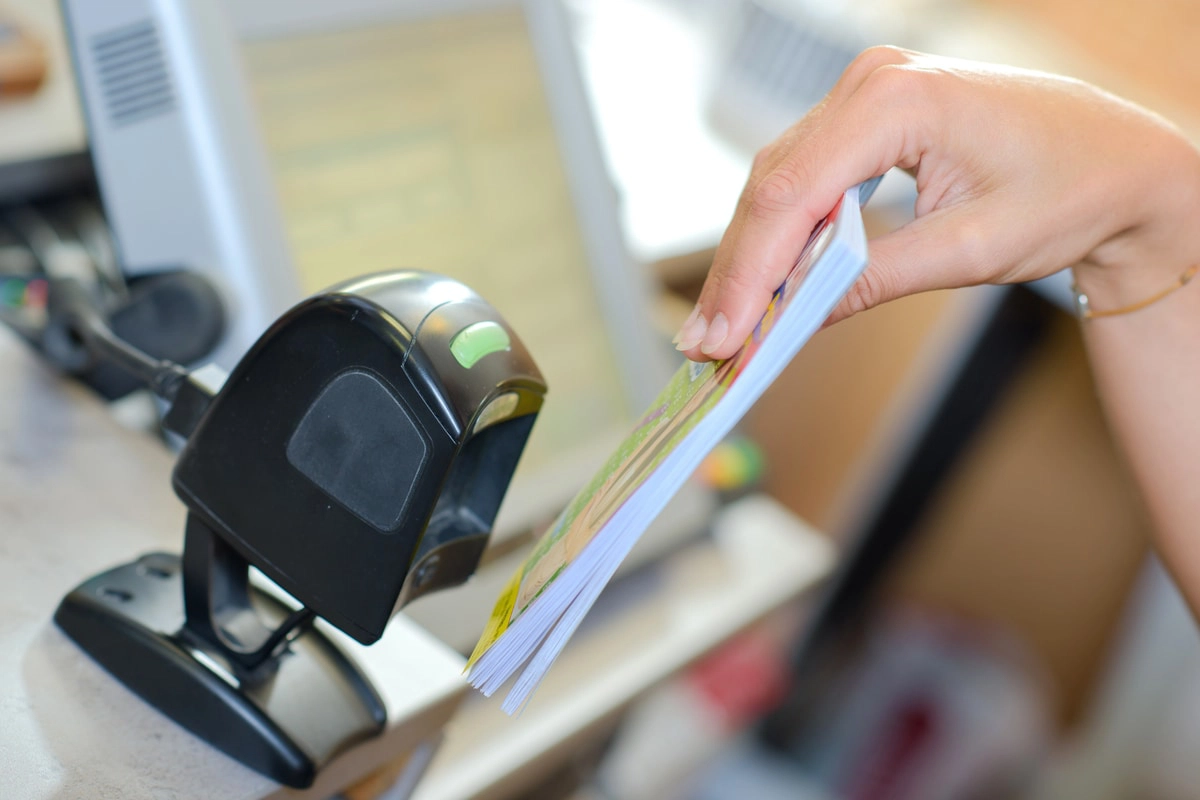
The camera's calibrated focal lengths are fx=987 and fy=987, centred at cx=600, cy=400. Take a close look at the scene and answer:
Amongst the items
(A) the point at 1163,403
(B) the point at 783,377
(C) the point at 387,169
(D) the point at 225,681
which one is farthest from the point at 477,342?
(B) the point at 783,377

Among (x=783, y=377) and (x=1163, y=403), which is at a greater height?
(x=1163, y=403)

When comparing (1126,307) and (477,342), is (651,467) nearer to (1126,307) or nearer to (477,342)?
(477,342)

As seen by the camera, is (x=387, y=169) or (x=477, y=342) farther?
(x=387, y=169)

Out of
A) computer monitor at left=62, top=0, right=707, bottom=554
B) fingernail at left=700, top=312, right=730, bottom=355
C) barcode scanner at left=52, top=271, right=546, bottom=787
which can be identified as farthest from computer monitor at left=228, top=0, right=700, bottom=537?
fingernail at left=700, top=312, right=730, bottom=355

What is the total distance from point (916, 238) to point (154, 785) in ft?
1.25

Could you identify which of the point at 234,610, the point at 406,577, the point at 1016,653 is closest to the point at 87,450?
Answer: the point at 234,610

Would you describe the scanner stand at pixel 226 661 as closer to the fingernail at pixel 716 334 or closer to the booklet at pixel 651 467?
the booklet at pixel 651 467

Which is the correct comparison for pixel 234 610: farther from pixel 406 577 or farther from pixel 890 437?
pixel 890 437

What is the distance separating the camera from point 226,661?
435 mm

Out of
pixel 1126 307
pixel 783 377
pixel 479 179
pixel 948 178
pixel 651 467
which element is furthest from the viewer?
pixel 783 377

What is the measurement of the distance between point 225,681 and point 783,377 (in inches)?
59.7

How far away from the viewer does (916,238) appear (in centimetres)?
41

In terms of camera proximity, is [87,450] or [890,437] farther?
[890,437]

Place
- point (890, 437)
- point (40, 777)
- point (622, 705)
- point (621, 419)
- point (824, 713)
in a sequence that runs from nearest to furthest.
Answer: point (40, 777)
point (622, 705)
point (621, 419)
point (890, 437)
point (824, 713)
